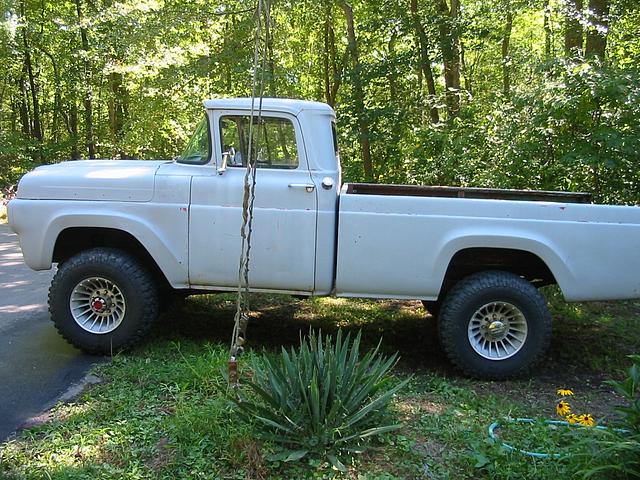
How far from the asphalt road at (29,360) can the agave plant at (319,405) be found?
5.11 ft

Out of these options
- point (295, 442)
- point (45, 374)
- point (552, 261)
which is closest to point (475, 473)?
point (295, 442)

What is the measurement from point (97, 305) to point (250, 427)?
216 cm

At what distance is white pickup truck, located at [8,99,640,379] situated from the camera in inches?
162

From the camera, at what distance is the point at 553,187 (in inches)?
259

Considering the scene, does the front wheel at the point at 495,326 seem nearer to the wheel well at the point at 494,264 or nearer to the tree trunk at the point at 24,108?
the wheel well at the point at 494,264

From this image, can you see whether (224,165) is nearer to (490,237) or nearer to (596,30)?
(490,237)

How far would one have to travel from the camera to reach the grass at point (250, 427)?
2703mm

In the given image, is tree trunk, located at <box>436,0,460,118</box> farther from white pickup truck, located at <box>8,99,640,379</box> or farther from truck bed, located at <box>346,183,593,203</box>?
white pickup truck, located at <box>8,99,640,379</box>

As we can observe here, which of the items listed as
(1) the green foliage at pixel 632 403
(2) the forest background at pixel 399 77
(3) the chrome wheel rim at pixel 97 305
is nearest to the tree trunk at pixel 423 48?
(2) the forest background at pixel 399 77

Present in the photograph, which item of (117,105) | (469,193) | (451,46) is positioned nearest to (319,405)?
(469,193)

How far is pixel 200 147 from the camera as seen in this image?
457 cm

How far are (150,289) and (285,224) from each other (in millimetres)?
1268

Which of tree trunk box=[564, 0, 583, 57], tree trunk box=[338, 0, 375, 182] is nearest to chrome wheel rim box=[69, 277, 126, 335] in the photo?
tree trunk box=[564, 0, 583, 57]

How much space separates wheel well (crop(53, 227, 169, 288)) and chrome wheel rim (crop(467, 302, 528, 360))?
105 inches
